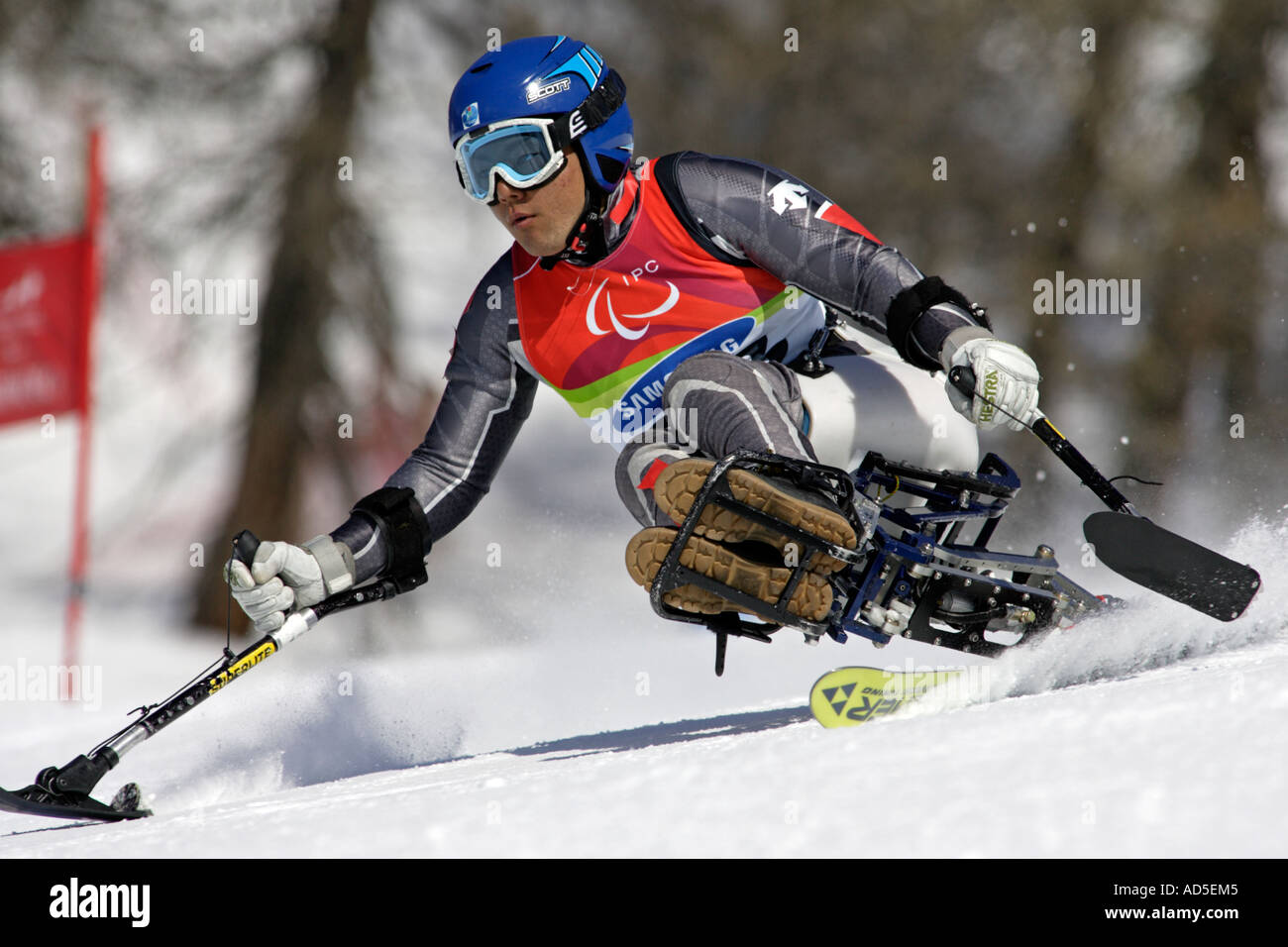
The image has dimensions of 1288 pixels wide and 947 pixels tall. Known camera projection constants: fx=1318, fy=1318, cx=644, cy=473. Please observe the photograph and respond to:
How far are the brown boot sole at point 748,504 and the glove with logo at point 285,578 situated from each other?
3.55ft

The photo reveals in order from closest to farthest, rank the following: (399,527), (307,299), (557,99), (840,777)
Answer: (840,777) < (557,99) < (399,527) < (307,299)

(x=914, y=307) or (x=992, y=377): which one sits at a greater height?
(x=914, y=307)

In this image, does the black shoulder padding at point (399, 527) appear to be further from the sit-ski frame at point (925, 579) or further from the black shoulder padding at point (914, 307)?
the black shoulder padding at point (914, 307)

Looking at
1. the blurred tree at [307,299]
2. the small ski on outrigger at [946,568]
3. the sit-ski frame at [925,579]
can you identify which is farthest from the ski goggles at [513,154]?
the blurred tree at [307,299]

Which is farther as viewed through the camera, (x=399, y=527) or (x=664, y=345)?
(x=399, y=527)

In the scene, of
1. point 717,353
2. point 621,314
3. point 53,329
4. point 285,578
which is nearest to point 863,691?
point 717,353

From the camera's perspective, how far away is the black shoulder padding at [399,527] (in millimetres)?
3801

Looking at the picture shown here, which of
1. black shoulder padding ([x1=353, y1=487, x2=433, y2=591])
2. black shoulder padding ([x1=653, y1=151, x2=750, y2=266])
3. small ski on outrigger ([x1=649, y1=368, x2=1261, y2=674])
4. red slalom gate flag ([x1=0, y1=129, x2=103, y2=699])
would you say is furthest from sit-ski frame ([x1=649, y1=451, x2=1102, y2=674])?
red slalom gate flag ([x1=0, y1=129, x2=103, y2=699])

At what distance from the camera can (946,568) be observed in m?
3.48

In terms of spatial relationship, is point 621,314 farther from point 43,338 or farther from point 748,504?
point 43,338

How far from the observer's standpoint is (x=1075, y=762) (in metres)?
2.12

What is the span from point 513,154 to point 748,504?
1098 millimetres
